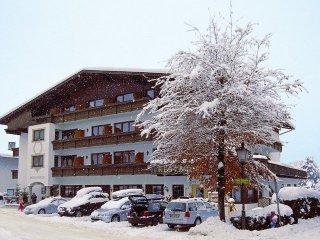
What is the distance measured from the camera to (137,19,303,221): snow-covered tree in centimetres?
2064

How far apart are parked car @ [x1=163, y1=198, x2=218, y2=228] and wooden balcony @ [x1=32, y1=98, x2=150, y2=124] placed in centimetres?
1427

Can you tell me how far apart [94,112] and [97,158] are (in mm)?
4588

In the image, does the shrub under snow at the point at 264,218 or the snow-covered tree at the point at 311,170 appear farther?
the snow-covered tree at the point at 311,170

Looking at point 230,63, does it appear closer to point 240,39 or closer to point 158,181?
point 240,39

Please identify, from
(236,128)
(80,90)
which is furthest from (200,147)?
(80,90)

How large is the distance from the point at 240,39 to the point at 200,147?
5877mm

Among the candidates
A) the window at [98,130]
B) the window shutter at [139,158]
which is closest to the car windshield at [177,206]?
the window shutter at [139,158]

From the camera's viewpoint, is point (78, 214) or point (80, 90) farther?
point (80, 90)

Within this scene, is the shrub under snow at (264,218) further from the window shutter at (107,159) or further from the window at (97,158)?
Result: the window at (97,158)

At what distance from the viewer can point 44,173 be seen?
4491 cm

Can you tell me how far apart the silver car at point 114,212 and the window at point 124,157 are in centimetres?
1127

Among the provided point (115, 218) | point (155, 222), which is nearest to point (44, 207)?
point (115, 218)

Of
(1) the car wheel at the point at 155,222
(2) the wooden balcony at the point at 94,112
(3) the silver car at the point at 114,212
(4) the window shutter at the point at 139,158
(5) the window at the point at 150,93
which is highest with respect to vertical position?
(5) the window at the point at 150,93

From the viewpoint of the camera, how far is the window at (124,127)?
3900 cm
